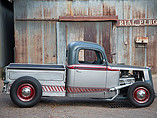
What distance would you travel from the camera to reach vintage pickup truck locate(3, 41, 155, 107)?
773 centimetres

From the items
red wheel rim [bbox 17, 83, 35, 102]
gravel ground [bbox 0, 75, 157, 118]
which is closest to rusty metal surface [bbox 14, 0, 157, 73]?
gravel ground [bbox 0, 75, 157, 118]

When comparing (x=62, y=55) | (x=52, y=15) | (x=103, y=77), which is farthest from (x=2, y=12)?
(x=103, y=77)

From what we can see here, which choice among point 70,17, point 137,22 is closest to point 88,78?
point 70,17

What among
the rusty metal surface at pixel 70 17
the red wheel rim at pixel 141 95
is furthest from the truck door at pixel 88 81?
the rusty metal surface at pixel 70 17

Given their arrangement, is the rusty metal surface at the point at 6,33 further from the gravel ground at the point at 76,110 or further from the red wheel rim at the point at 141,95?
the red wheel rim at the point at 141,95

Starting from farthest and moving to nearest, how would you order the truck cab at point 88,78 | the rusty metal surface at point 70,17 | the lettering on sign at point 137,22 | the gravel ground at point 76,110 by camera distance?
the lettering on sign at point 137,22 < the rusty metal surface at point 70,17 < the truck cab at point 88,78 < the gravel ground at point 76,110

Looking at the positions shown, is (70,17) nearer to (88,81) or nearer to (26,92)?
(88,81)

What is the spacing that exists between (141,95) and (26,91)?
3.31 m

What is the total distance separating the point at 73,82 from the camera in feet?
26.1

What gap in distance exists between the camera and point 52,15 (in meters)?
14.0

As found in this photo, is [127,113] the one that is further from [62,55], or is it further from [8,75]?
[62,55]

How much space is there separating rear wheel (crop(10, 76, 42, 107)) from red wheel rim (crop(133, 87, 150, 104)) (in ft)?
9.11

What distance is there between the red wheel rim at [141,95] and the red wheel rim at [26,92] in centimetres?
297

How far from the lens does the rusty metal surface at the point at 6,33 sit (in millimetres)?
14555
